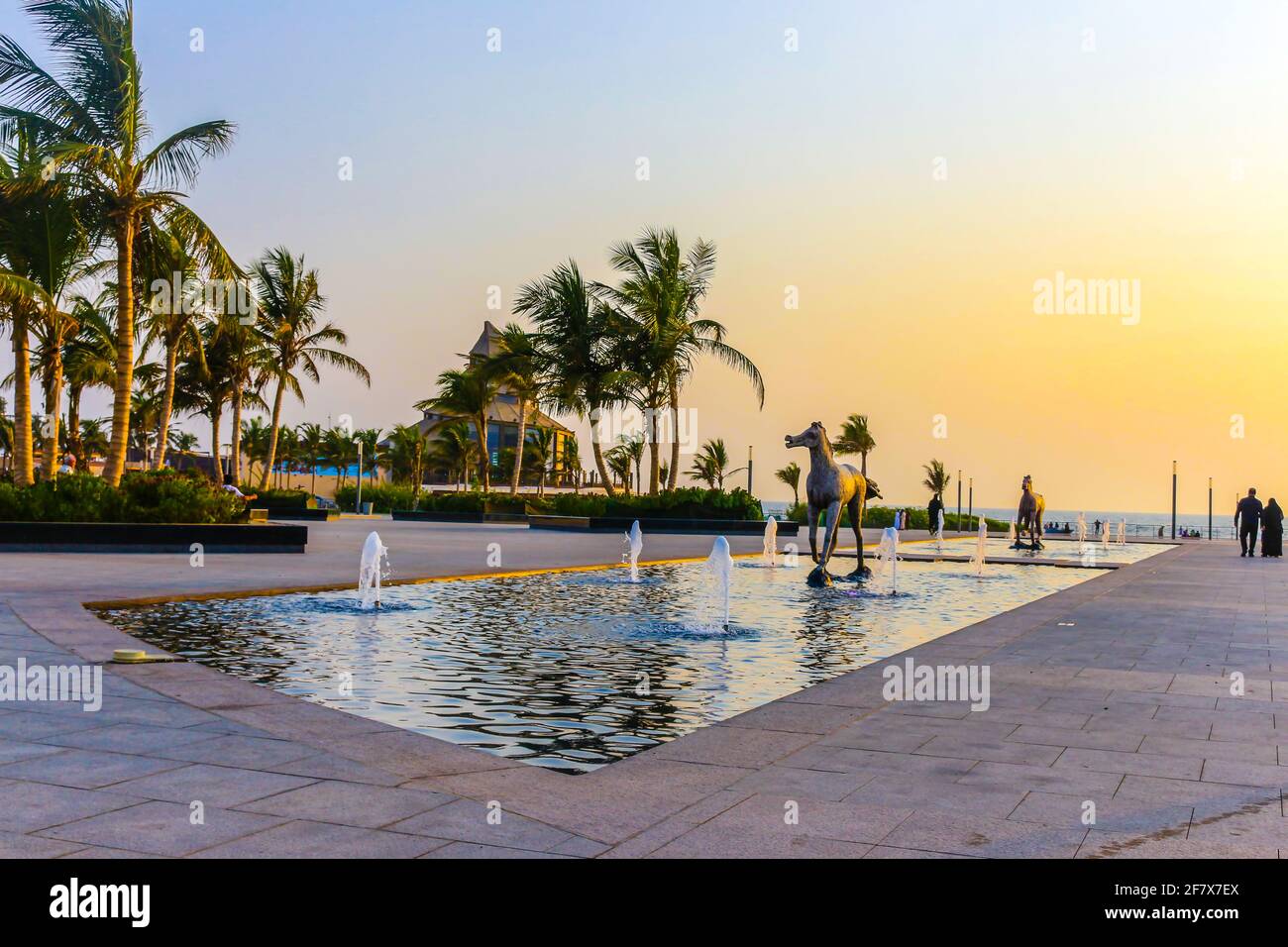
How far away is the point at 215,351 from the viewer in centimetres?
4884

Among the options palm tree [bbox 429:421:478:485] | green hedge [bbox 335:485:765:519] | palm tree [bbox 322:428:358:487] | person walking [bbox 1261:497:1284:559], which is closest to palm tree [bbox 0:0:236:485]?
green hedge [bbox 335:485:765:519]

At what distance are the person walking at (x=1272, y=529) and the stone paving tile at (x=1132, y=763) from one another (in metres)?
30.0

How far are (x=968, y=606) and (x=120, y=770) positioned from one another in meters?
12.0

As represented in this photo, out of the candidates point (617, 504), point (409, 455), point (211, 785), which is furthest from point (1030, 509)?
point (409, 455)

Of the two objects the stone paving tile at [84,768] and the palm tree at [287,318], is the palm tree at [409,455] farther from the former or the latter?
the stone paving tile at [84,768]

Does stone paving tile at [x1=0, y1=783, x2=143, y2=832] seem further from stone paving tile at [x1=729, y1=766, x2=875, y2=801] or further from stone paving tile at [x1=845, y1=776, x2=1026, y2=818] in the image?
stone paving tile at [x1=845, y1=776, x2=1026, y2=818]

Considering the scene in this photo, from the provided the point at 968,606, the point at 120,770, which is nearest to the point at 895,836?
the point at 120,770

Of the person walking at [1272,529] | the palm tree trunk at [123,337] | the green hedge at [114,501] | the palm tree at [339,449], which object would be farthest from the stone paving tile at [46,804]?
the palm tree at [339,449]

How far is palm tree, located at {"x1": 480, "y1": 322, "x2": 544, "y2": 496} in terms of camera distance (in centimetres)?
4344

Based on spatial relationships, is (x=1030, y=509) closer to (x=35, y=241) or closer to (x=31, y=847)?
(x=35, y=241)

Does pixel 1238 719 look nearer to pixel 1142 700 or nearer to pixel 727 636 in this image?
pixel 1142 700

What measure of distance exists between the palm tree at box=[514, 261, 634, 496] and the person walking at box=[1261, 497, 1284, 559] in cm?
2054

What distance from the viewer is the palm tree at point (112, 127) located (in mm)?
22859

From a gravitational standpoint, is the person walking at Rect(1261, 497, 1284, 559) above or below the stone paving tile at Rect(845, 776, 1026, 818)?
above
